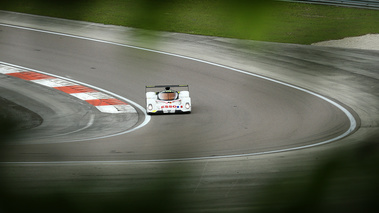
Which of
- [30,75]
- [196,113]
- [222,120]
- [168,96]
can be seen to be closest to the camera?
[222,120]

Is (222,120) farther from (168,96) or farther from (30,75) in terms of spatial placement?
(30,75)

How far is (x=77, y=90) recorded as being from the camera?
17.1 meters

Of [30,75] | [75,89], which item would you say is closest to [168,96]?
[75,89]

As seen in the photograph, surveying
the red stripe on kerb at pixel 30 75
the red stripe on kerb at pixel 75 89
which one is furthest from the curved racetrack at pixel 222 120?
the red stripe on kerb at pixel 30 75

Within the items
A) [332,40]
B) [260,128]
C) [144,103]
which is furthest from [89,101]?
[332,40]

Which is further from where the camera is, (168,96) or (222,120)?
(168,96)

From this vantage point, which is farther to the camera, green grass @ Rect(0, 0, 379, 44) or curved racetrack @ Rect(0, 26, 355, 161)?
curved racetrack @ Rect(0, 26, 355, 161)

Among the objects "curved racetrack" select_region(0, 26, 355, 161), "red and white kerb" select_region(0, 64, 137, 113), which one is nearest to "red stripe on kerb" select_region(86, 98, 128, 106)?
"red and white kerb" select_region(0, 64, 137, 113)

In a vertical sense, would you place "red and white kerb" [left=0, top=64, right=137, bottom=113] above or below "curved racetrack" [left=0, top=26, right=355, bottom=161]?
above

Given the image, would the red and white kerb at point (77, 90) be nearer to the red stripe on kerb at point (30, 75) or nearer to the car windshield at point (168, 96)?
the red stripe on kerb at point (30, 75)

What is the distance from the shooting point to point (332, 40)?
166 centimetres

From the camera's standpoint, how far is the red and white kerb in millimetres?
15398

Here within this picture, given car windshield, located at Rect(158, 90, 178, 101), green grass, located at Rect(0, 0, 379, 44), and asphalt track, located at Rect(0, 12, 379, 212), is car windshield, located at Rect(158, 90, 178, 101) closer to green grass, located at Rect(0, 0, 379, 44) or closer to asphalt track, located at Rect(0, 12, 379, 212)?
asphalt track, located at Rect(0, 12, 379, 212)

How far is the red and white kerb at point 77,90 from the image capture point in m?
15.4
